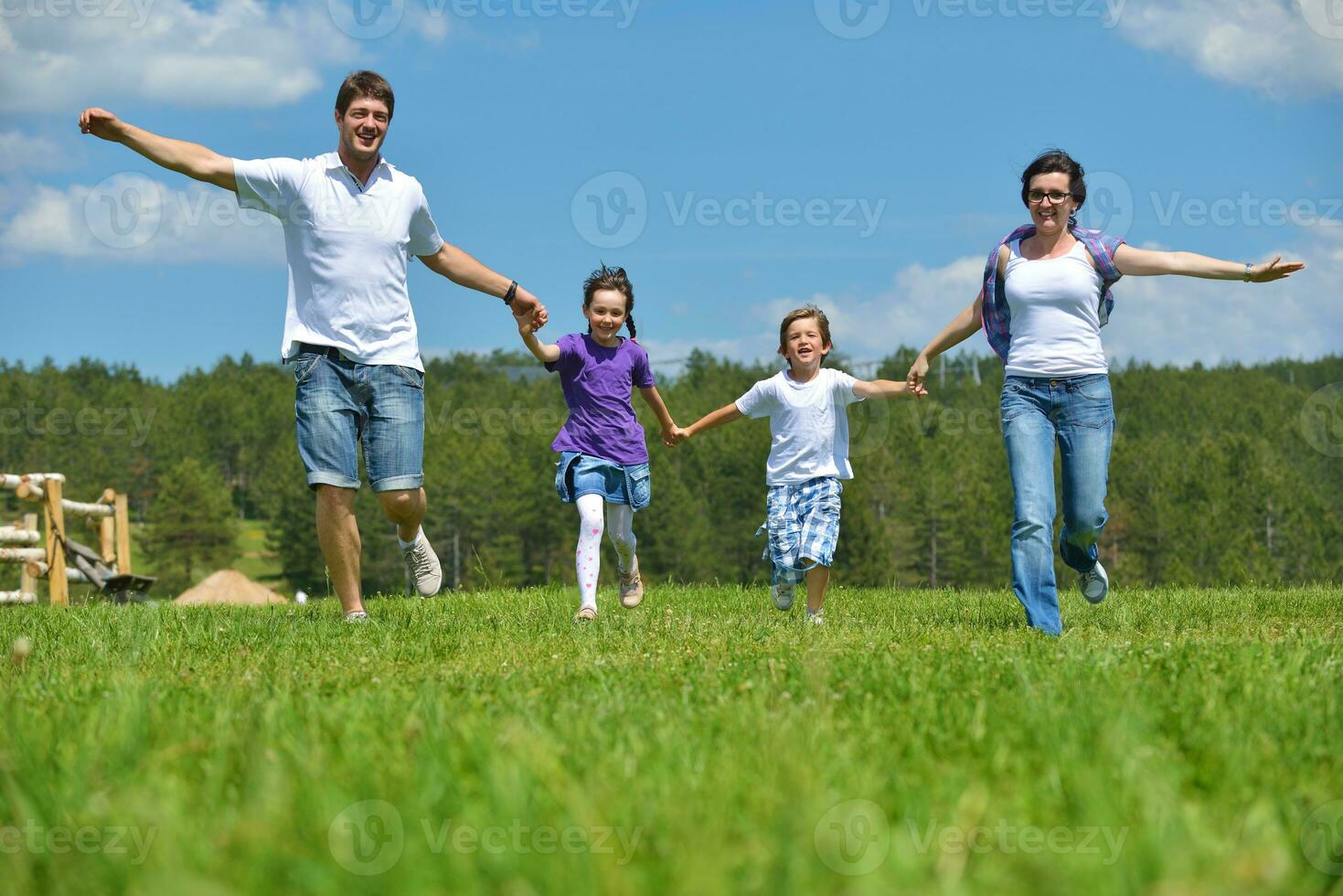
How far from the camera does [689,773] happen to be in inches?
109

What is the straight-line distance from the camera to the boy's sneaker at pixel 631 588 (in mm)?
9038

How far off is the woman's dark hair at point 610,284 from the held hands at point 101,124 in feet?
11.6

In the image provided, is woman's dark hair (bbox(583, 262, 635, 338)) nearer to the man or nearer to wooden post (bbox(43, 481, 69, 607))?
the man

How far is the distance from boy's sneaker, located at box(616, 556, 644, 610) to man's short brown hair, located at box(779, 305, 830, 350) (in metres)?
2.01

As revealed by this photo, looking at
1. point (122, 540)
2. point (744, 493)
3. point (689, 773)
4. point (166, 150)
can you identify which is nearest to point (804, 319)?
point (166, 150)

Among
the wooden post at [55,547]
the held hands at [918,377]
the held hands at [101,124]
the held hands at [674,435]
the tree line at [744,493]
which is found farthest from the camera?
the tree line at [744,493]

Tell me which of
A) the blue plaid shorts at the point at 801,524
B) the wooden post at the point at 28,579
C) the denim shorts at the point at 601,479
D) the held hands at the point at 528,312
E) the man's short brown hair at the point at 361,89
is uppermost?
the man's short brown hair at the point at 361,89

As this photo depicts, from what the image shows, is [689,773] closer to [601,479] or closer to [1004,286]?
[1004,286]

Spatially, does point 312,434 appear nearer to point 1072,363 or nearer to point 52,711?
point 52,711

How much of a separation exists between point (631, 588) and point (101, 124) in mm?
4852

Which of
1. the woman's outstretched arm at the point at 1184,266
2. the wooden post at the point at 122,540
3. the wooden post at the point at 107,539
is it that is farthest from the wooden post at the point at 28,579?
the woman's outstretched arm at the point at 1184,266

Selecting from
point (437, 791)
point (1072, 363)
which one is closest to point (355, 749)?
point (437, 791)

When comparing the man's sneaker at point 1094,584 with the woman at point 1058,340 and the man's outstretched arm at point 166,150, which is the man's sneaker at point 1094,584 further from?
the man's outstretched arm at point 166,150

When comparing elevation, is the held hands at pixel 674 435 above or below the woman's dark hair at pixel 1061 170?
below
